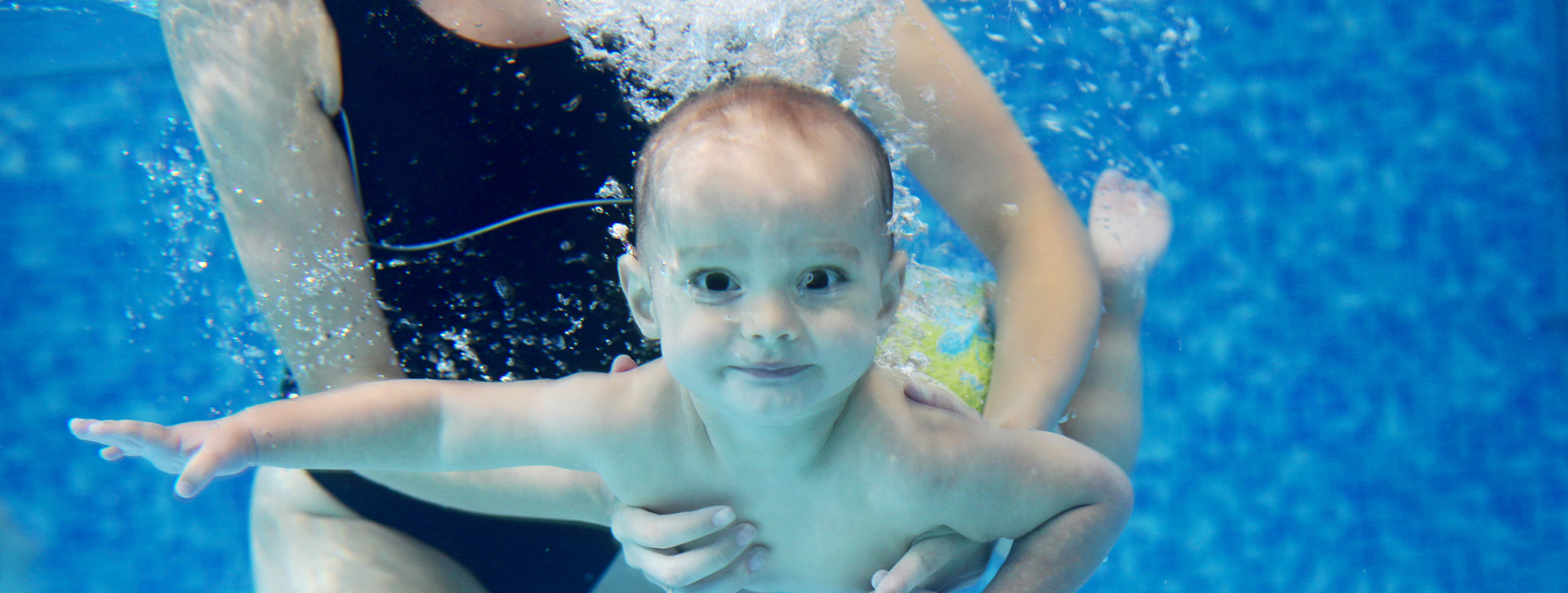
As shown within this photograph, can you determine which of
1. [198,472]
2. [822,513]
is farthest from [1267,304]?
[198,472]

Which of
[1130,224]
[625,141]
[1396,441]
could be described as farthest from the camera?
[1396,441]

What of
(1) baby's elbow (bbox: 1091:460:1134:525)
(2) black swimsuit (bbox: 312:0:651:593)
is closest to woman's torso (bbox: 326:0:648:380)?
(2) black swimsuit (bbox: 312:0:651:593)

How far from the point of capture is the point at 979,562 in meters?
1.88

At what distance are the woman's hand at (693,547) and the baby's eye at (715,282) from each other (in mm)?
517

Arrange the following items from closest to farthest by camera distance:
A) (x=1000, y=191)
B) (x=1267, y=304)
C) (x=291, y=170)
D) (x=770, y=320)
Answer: (x=770, y=320) → (x=291, y=170) → (x=1000, y=191) → (x=1267, y=304)

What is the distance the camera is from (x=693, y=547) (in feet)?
5.73

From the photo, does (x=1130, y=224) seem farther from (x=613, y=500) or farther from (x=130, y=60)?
(x=130, y=60)

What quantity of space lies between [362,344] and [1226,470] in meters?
5.05

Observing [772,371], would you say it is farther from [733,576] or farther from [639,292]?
[733,576]

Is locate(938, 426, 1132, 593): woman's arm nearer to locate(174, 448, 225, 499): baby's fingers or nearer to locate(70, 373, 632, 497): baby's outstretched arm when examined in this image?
locate(70, 373, 632, 497): baby's outstretched arm

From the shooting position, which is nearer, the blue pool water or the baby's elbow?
the baby's elbow

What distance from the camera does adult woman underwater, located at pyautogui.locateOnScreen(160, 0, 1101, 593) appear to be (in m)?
1.92

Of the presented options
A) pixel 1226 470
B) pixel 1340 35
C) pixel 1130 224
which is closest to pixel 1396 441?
pixel 1226 470

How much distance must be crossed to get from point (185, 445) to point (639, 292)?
0.76 metres
